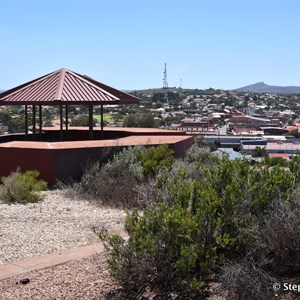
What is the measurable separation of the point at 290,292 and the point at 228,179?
1.45 metres

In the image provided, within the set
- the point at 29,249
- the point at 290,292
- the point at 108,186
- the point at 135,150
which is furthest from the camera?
the point at 135,150

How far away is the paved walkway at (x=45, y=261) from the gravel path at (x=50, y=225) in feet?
0.59

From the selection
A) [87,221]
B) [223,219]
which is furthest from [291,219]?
[87,221]

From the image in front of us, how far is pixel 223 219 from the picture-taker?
5219mm

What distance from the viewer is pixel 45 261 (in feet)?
20.4

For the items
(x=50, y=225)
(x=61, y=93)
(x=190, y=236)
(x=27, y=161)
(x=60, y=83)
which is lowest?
(x=50, y=225)

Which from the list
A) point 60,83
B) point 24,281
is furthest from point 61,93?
point 24,281

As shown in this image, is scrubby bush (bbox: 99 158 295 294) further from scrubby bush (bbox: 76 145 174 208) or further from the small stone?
scrubby bush (bbox: 76 145 174 208)

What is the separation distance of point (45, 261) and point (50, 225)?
6.18 ft

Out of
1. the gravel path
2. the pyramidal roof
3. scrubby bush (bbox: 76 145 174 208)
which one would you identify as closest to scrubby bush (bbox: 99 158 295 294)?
the gravel path

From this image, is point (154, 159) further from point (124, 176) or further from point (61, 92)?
point (61, 92)

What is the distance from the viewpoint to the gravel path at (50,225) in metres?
6.81

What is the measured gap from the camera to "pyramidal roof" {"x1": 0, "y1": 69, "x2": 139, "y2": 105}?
51.4 ft

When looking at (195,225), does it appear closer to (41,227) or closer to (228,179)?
(228,179)
